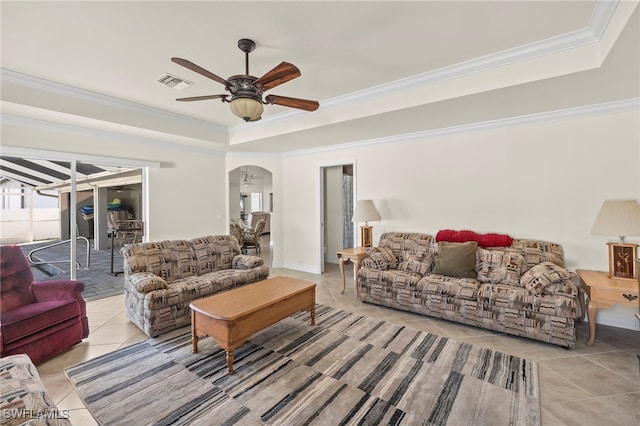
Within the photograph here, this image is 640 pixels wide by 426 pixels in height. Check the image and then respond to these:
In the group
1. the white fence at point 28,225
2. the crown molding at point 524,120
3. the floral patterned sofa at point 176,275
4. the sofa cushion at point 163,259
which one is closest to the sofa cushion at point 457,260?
the crown molding at point 524,120

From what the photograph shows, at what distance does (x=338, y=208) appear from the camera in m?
6.36

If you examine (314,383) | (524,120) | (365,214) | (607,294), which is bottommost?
(314,383)

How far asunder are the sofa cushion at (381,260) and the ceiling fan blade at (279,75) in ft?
8.52

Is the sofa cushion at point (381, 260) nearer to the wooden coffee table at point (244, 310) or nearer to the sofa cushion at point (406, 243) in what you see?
the sofa cushion at point (406, 243)

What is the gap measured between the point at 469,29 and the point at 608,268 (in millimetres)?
3006

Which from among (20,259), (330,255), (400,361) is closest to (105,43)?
(20,259)

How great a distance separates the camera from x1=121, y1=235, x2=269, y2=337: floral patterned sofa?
117 inches

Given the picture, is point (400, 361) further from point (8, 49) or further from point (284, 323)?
point (8, 49)

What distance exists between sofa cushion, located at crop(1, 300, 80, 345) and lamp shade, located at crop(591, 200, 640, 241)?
522 cm

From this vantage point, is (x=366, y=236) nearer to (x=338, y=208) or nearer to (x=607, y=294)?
(x=338, y=208)

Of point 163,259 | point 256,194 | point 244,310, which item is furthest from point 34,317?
point 256,194

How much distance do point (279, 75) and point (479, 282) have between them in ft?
10.1

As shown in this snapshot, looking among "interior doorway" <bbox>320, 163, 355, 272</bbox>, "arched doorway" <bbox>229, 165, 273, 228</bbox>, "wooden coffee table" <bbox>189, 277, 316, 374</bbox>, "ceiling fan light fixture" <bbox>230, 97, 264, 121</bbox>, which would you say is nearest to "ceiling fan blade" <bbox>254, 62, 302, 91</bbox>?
"ceiling fan light fixture" <bbox>230, 97, 264, 121</bbox>

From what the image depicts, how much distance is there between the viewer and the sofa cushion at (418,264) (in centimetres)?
373
